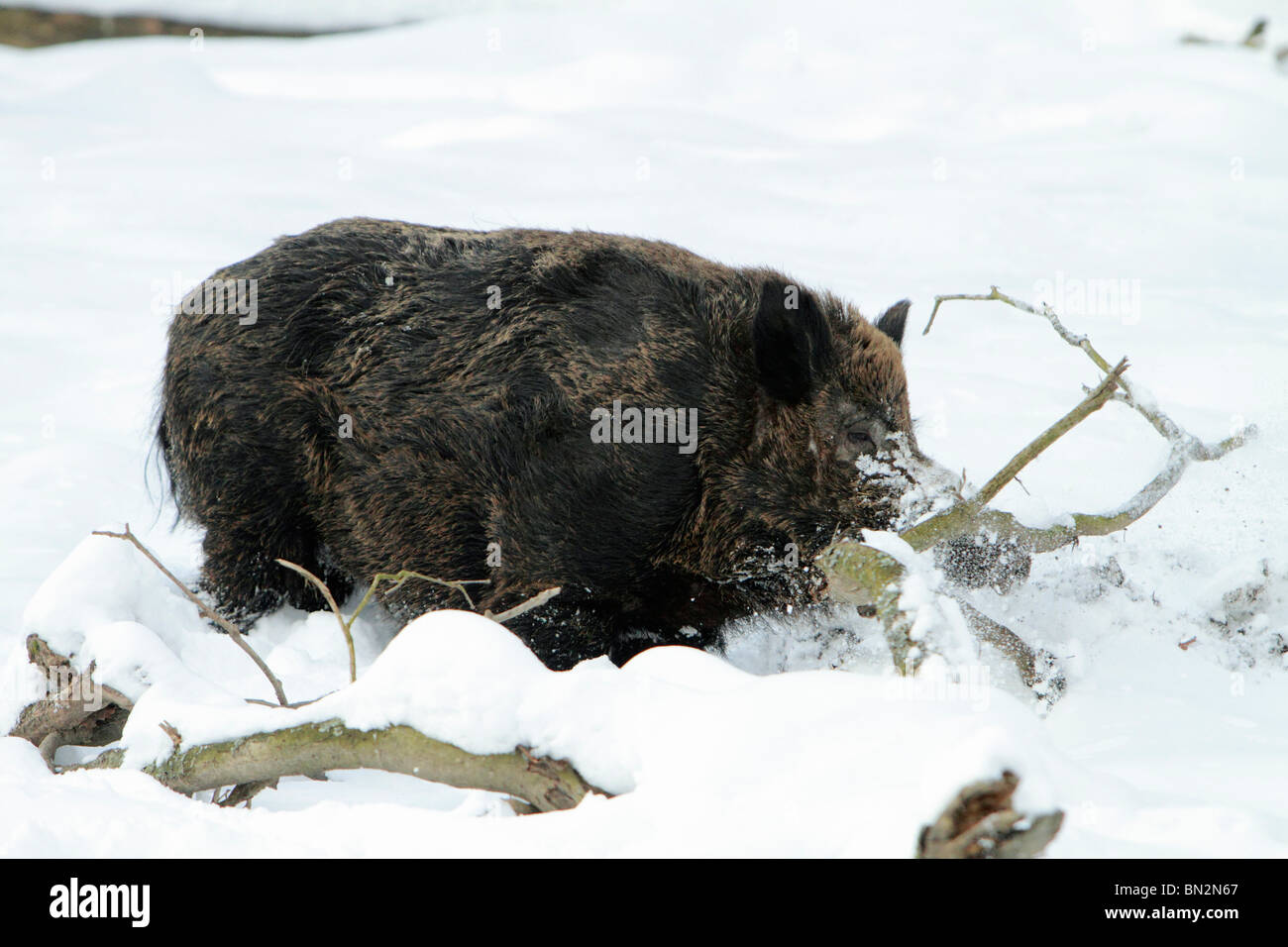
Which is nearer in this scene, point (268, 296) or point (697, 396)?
point (697, 396)

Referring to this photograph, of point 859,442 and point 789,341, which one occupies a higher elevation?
point 789,341

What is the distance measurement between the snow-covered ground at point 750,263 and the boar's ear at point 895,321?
531 millimetres

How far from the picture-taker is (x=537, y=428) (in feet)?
14.3

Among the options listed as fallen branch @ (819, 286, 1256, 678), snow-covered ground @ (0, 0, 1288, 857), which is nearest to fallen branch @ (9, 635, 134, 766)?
snow-covered ground @ (0, 0, 1288, 857)

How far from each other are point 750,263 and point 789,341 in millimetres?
5268

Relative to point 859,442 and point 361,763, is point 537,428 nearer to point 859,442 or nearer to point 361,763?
point 859,442

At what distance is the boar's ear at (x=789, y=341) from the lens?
13.7 feet

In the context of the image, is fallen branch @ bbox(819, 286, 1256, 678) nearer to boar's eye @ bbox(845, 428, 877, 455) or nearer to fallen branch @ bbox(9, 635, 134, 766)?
boar's eye @ bbox(845, 428, 877, 455)

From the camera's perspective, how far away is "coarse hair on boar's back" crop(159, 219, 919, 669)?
4273 mm

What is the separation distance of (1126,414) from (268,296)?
465cm

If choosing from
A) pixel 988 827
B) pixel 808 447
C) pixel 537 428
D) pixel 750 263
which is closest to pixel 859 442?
pixel 808 447
